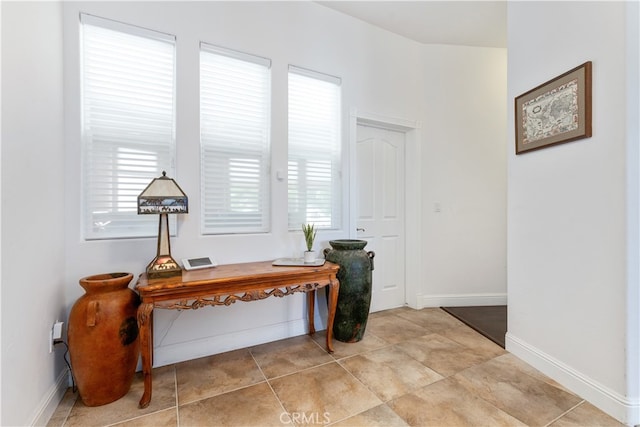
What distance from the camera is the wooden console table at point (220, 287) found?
160cm

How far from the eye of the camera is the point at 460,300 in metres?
3.27

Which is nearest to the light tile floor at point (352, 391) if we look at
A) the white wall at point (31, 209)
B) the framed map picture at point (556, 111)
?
the white wall at point (31, 209)

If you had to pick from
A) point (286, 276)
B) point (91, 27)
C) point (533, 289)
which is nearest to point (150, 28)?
point (91, 27)

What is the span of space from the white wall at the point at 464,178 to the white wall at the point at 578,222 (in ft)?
3.26

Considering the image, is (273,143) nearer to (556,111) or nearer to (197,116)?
(197,116)

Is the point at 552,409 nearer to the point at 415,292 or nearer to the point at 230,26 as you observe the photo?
the point at 415,292

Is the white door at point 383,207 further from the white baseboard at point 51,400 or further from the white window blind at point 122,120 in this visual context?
the white baseboard at point 51,400

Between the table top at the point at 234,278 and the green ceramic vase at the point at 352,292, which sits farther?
the green ceramic vase at the point at 352,292

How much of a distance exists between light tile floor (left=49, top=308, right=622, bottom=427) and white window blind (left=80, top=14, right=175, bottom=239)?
3.48 feet

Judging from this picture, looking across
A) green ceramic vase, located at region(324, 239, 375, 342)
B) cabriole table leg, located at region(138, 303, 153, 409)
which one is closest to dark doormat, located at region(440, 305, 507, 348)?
green ceramic vase, located at region(324, 239, 375, 342)

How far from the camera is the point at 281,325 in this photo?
8.13 ft

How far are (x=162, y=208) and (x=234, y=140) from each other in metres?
0.84

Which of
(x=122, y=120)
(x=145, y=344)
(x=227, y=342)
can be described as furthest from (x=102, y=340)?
(x=122, y=120)

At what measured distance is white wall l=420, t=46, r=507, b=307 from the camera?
3.23m
